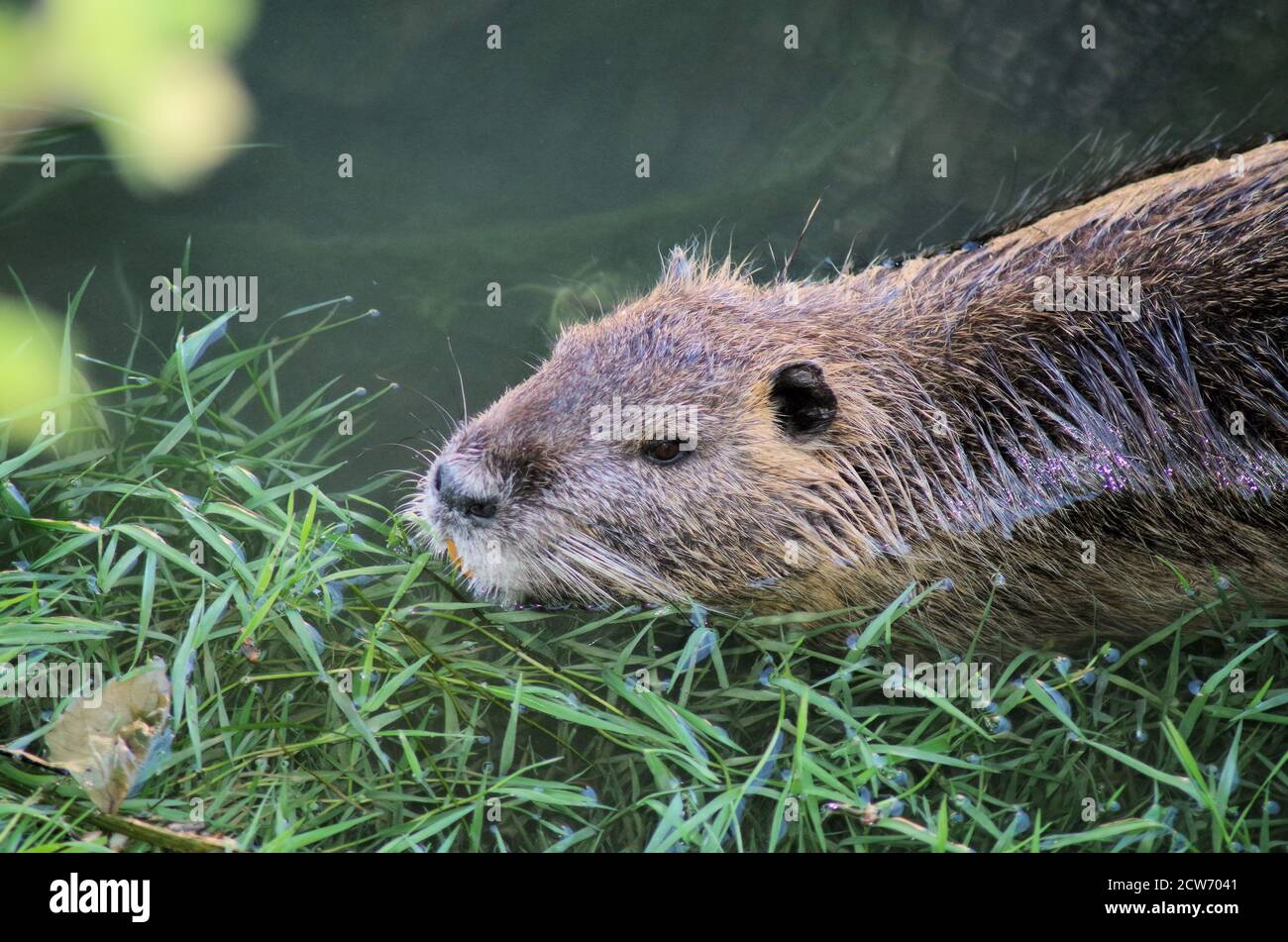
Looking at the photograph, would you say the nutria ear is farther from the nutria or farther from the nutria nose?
the nutria nose

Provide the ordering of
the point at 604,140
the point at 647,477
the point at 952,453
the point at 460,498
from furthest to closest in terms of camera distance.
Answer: the point at 604,140
the point at 952,453
the point at 647,477
the point at 460,498

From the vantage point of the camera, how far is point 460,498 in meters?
3.40

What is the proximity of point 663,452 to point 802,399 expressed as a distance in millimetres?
439

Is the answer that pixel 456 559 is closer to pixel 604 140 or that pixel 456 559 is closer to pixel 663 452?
pixel 663 452

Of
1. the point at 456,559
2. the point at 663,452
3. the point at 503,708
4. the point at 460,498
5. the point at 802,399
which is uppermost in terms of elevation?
the point at 802,399

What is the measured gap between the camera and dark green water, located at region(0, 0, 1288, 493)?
13.9 ft

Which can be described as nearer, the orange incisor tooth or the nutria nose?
the nutria nose

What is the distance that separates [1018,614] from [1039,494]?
37 cm

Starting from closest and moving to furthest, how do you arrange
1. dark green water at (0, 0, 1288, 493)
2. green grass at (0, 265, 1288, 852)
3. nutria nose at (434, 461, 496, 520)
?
green grass at (0, 265, 1288, 852) → nutria nose at (434, 461, 496, 520) → dark green water at (0, 0, 1288, 493)

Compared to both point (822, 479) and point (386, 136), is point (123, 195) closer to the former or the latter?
point (386, 136)

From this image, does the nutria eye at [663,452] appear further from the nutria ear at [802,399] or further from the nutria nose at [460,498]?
the nutria nose at [460,498]

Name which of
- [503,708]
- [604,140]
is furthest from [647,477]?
[604,140]

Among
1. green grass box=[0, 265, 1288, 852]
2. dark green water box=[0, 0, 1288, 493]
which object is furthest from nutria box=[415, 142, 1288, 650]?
dark green water box=[0, 0, 1288, 493]

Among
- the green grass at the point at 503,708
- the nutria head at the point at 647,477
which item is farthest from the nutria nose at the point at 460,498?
the green grass at the point at 503,708
